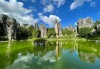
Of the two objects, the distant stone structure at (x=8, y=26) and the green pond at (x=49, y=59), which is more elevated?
the distant stone structure at (x=8, y=26)

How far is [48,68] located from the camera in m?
31.2

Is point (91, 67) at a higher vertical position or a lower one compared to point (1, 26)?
lower

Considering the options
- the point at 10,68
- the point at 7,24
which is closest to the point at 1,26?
the point at 7,24

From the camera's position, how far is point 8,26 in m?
169

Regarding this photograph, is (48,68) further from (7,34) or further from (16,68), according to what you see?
(7,34)

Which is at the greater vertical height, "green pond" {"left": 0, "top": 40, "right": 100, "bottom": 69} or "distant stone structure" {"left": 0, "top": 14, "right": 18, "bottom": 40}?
"distant stone structure" {"left": 0, "top": 14, "right": 18, "bottom": 40}

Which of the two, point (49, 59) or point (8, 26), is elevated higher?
point (8, 26)

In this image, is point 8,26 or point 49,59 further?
point 8,26

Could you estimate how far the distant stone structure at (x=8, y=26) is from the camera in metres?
165

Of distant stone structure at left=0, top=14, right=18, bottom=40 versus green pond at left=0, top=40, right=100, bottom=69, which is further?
distant stone structure at left=0, top=14, right=18, bottom=40

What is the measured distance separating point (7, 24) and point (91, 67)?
14665 cm

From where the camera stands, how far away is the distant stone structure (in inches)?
6506

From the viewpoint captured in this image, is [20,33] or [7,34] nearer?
[7,34]

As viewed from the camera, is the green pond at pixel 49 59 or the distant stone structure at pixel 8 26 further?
the distant stone structure at pixel 8 26
